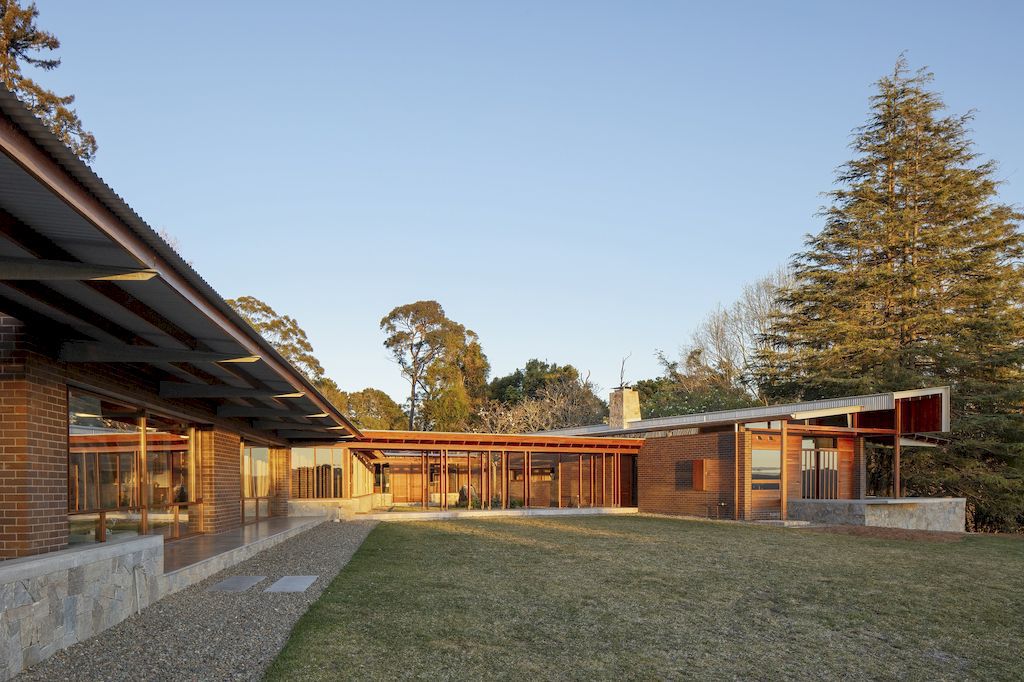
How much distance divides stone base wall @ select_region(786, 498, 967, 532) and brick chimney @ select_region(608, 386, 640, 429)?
8191 mm

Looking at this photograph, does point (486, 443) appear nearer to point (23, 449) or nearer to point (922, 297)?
point (922, 297)

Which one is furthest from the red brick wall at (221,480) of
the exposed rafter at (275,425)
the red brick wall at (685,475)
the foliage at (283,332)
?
the foliage at (283,332)

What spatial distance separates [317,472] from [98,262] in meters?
19.7

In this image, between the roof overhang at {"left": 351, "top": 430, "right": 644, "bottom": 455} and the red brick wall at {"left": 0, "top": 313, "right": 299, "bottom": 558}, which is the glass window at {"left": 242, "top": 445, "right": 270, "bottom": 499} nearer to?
the roof overhang at {"left": 351, "top": 430, "right": 644, "bottom": 455}

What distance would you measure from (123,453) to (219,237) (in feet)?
60.3

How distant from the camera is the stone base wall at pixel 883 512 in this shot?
21.2m

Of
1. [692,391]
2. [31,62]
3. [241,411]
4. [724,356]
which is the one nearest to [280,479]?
[241,411]

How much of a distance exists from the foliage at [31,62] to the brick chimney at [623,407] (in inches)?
767

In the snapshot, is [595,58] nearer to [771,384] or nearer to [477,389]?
[771,384]

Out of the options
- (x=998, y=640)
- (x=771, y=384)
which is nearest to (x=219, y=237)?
(x=771, y=384)

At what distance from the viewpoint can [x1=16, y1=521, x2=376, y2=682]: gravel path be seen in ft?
18.2

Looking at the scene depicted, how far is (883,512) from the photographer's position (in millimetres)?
21953

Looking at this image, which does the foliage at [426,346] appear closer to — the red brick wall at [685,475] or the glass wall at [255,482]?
the red brick wall at [685,475]

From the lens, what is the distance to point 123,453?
9.46 m
